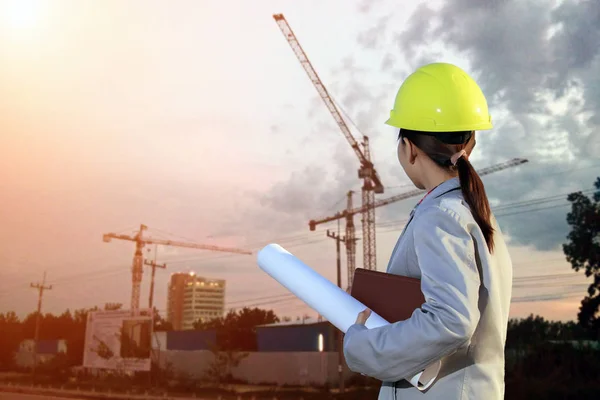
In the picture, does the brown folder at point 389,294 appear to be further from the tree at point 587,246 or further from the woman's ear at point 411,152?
the tree at point 587,246

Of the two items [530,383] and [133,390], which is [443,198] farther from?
[133,390]

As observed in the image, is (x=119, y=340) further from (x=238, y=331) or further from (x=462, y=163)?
(x=462, y=163)

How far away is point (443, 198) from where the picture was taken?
1770 millimetres

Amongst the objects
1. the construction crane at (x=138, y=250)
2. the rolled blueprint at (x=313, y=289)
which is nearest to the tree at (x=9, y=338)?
the construction crane at (x=138, y=250)

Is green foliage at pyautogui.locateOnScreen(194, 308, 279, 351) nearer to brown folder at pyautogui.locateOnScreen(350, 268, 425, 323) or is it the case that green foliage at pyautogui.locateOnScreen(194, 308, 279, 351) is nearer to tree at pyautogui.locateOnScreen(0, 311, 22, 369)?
tree at pyautogui.locateOnScreen(0, 311, 22, 369)

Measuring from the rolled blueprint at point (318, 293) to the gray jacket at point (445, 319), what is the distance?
2.0 inches

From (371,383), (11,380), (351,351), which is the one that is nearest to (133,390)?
(371,383)

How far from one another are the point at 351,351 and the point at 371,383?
3500 cm

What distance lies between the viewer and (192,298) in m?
117

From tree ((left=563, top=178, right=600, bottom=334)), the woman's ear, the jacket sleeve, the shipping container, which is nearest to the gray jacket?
the jacket sleeve

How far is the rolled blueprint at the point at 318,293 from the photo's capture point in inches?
67.8

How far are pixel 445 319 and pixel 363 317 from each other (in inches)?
10.7

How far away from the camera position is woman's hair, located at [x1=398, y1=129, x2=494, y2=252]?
1.79 m

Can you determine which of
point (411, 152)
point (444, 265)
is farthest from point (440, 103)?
point (444, 265)
